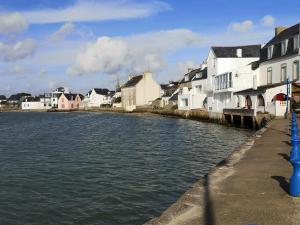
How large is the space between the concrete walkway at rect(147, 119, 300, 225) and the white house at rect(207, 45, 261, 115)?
41.8m

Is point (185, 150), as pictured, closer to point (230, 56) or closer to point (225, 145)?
point (225, 145)

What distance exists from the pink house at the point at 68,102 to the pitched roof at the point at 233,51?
391 ft

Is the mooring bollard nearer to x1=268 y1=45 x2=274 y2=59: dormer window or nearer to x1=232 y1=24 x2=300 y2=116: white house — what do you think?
x1=232 y1=24 x2=300 y2=116: white house

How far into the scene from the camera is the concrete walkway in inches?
302

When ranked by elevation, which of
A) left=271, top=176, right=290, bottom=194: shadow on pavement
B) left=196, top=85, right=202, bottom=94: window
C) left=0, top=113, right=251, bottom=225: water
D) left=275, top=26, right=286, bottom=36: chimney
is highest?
left=275, top=26, right=286, bottom=36: chimney

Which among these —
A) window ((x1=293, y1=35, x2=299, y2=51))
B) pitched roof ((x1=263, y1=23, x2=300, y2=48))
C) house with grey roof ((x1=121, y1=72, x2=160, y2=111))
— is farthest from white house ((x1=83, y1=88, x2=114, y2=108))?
window ((x1=293, y1=35, x2=299, y2=51))

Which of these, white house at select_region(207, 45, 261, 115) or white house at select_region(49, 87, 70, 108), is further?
white house at select_region(49, 87, 70, 108)

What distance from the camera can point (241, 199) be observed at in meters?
9.01

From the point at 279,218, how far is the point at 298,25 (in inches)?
1746

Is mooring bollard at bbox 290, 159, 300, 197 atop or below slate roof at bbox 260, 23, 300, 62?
below

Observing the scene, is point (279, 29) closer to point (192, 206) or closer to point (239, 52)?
point (239, 52)

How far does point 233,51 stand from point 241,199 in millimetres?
57745

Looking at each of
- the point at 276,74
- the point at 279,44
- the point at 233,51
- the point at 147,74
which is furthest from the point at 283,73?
the point at 147,74

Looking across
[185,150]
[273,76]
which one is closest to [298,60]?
[273,76]
